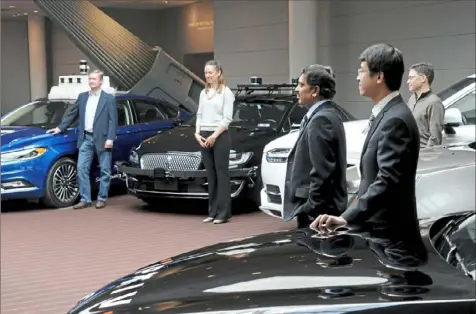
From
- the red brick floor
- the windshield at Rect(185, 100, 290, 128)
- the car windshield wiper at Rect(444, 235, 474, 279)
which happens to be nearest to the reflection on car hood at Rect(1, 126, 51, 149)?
the red brick floor

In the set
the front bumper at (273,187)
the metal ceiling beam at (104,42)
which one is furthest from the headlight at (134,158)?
the metal ceiling beam at (104,42)

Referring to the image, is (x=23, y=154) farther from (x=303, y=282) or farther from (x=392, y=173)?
(x=303, y=282)

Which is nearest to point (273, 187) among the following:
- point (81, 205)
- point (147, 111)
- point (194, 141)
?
point (194, 141)

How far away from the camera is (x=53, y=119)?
36.4ft

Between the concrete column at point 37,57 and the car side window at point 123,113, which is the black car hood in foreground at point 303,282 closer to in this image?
the car side window at point 123,113

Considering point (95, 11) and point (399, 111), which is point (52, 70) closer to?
point (95, 11)

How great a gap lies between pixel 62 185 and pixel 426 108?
209 inches

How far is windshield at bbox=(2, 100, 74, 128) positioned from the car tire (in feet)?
2.79

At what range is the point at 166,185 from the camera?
9.45 metres

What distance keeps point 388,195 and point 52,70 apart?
2736cm

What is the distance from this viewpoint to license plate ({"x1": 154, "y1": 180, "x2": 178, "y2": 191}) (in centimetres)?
938

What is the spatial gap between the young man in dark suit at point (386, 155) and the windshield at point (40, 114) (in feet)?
25.7

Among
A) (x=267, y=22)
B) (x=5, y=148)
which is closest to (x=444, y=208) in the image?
(x=5, y=148)

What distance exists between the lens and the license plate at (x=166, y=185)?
938 centimetres
